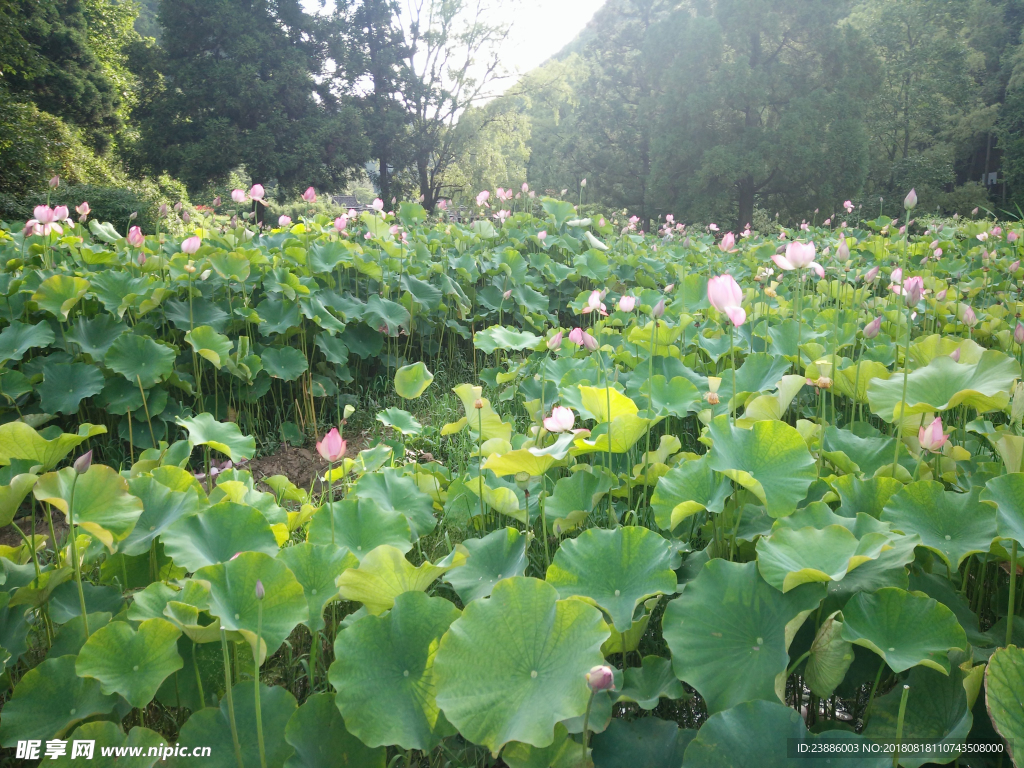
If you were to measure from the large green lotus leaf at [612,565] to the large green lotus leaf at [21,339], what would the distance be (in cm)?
190

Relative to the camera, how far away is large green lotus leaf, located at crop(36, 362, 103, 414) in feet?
6.32

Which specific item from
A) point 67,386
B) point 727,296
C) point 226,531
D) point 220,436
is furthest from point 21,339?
point 727,296

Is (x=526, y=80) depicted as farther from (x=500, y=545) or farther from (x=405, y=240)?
(x=500, y=545)

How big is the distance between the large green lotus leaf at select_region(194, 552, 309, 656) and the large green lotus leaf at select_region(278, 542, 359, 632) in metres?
0.07

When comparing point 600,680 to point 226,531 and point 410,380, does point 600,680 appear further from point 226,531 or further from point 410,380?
point 410,380

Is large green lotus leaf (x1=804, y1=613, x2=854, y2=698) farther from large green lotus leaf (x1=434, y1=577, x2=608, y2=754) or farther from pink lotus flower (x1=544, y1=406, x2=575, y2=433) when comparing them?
pink lotus flower (x1=544, y1=406, x2=575, y2=433)

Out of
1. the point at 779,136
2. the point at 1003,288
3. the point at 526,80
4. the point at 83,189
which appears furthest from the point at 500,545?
the point at 526,80

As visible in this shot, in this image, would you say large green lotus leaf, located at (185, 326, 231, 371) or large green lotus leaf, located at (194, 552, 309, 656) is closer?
large green lotus leaf, located at (194, 552, 309, 656)

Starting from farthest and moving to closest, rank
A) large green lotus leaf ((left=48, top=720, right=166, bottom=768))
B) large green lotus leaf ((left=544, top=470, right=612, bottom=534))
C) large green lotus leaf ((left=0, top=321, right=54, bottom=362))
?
large green lotus leaf ((left=0, top=321, right=54, bottom=362)), large green lotus leaf ((left=544, top=470, right=612, bottom=534)), large green lotus leaf ((left=48, top=720, right=166, bottom=768))

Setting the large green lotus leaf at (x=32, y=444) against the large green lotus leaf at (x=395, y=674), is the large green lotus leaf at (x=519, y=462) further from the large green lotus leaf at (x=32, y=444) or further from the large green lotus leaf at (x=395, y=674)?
the large green lotus leaf at (x=32, y=444)

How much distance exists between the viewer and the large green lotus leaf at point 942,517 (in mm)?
816

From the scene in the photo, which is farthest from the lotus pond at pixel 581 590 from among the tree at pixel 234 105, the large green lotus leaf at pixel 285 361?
the tree at pixel 234 105

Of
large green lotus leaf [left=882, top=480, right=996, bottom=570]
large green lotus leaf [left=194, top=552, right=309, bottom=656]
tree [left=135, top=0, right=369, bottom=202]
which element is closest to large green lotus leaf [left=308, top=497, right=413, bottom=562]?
large green lotus leaf [left=194, top=552, right=309, bottom=656]

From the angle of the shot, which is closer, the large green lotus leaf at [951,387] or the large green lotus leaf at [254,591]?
the large green lotus leaf at [254,591]
